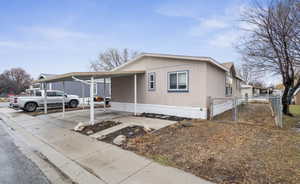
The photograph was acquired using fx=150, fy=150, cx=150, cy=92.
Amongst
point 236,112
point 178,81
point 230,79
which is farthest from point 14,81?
point 236,112

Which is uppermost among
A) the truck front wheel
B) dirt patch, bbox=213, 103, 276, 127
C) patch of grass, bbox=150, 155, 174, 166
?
the truck front wheel

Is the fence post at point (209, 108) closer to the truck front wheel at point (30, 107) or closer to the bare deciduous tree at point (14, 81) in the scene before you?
the truck front wheel at point (30, 107)

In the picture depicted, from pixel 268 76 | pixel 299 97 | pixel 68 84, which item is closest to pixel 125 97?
pixel 268 76

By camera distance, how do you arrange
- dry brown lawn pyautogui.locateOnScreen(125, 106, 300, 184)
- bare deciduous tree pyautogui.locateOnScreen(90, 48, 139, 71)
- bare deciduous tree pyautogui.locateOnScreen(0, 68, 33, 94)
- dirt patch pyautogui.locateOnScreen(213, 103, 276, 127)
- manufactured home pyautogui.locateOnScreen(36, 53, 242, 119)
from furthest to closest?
1. bare deciduous tree pyautogui.locateOnScreen(0, 68, 33, 94)
2. bare deciduous tree pyautogui.locateOnScreen(90, 48, 139, 71)
3. manufactured home pyautogui.locateOnScreen(36, 53, 242, 119)
4. dirt patch pyautogui.locateOnScreen(213, 103, 276, 127)
5. dry brown lawn pyautogui.locateOnScreen(125, 106, 300, 184)

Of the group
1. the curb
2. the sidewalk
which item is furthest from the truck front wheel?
the curb

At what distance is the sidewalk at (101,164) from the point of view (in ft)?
10.1

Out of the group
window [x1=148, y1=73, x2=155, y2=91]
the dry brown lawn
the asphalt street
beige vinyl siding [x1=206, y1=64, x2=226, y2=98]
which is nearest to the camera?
the dry brown lawn

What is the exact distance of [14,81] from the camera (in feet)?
177

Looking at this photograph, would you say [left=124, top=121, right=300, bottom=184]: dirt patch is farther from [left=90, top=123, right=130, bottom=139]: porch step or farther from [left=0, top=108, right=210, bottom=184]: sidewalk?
[left=90, top=123, right=130, bottom=139]: porch step

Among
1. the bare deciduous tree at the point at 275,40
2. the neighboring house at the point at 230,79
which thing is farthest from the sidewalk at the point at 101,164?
the neighboring house at the point at 230,79

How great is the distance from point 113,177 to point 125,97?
8661mm

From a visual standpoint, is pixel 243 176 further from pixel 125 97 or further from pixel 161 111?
pixel 125 97

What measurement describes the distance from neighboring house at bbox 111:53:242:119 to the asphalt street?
6.89 meters

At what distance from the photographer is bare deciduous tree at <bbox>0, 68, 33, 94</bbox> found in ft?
164
